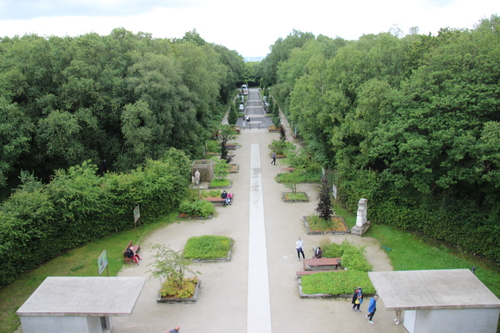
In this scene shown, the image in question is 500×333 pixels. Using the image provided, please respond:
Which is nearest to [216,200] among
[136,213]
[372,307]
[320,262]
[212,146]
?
[136,213]

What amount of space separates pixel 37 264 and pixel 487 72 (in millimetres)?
20899

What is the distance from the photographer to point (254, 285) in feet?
45.6

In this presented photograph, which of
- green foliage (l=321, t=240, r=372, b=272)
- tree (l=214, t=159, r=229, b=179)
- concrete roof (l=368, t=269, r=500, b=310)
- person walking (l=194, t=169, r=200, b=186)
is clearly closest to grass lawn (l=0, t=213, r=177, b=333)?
person walking (l=194, t=169, r=200, b=186)

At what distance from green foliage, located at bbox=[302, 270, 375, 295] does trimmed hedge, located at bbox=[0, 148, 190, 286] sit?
31.7ft

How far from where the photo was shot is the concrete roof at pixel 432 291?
10.1 meters

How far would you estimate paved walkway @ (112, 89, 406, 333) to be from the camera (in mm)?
11773

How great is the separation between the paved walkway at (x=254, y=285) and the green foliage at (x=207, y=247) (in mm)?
452

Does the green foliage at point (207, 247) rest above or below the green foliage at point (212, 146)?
below

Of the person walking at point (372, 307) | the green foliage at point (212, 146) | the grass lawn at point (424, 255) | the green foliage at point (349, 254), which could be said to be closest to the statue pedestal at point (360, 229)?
the grass lawn at point (424, 255)

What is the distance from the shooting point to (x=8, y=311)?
12617 mm

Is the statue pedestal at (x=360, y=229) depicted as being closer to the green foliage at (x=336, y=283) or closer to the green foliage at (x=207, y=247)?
the green foliage at (x=336, y=283)

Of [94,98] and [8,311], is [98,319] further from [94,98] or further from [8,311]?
[94,98]

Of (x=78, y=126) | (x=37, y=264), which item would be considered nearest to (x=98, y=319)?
(x=37, y=264)

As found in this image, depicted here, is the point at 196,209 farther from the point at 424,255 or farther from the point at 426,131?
the point at 426,131
